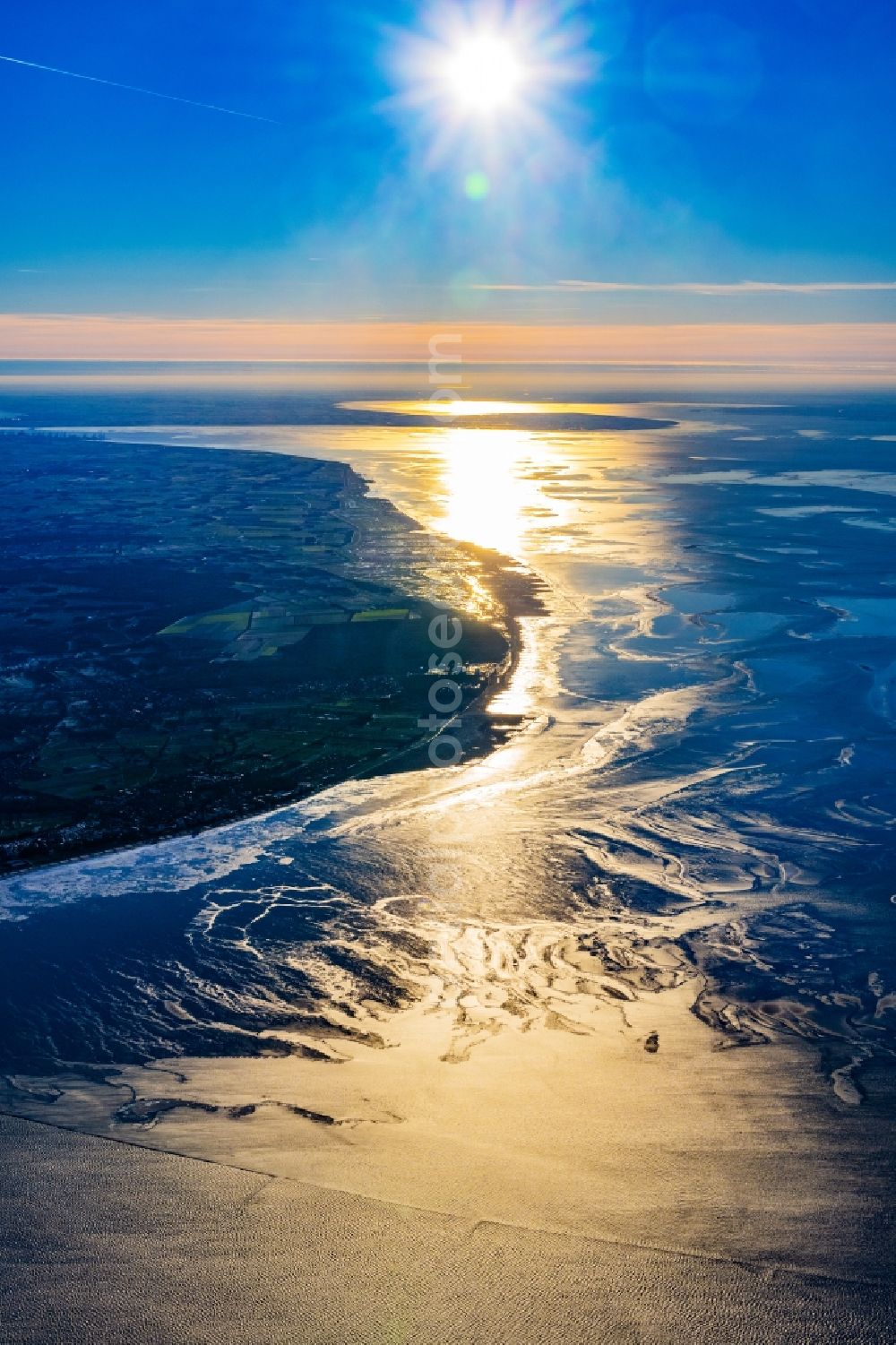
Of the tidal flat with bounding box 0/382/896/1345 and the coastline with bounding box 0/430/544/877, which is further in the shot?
the coastline with bounding box 0/430/544/877

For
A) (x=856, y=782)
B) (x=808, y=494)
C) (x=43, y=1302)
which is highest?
(x=808, y=494)

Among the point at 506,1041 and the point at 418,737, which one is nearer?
the point at 506,1041

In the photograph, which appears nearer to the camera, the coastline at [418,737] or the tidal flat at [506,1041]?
the tidal flat at [506,1041]

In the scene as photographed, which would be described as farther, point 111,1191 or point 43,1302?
point 111,1191

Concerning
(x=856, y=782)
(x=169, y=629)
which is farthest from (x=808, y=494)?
(x=856, y=782)

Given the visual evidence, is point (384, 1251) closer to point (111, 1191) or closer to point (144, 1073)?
point (111, 1191)

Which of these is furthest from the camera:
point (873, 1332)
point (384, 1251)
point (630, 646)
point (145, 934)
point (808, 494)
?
point (808, 494)

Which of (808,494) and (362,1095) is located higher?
(808,494)

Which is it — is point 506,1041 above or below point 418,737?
below
